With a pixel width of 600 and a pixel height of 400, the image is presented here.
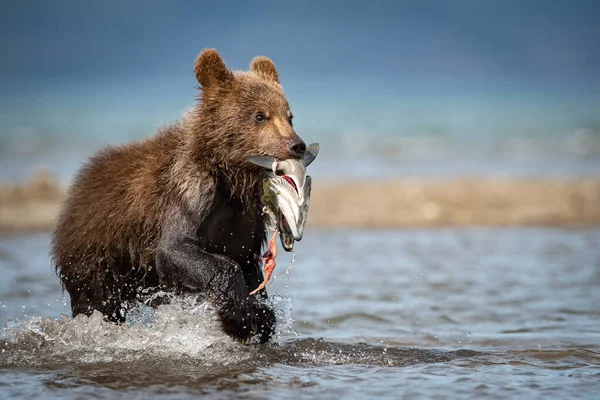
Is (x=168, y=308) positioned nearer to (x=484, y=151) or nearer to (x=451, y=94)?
(x=484, y=151)

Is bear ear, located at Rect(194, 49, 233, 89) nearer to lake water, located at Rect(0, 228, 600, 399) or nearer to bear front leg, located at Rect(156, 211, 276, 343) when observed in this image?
bear front leg, located at Rect(156, 211, 276, 343)

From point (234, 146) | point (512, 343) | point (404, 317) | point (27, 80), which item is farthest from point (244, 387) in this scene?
point (27, 80)

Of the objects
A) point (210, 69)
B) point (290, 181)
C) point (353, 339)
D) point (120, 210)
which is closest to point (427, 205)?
point (353, 339)

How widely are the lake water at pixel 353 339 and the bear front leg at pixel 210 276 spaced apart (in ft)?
1.07

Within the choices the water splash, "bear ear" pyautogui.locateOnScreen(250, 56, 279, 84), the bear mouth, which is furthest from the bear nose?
the water splash

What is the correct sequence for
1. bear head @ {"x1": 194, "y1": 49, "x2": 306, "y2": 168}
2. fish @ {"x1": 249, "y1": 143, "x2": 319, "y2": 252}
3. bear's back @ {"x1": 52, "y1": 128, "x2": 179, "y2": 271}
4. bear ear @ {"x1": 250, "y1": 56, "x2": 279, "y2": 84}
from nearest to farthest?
fish @ {"x1": 249, "y1": 143, "x2": 319, "y2": 252} → bear head @ {"x1": 194, "y1": 49, "x2": 306, "y2": 168} → bear's back @ {"x1": 52, "y1": 128, "x2": 179, "y2": 271} → bear ear @ {"x1": 250, "y1": 56, "x2": 279, "y2": 84}

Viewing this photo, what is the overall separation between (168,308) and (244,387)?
4.45 feet

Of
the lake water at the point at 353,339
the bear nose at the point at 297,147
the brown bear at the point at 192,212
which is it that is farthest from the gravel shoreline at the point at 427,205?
the bear nose at the point at 297,147

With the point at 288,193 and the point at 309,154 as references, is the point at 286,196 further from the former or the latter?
the point at 309,154

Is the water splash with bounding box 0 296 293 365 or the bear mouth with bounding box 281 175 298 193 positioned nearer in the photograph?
the bear mouth with bounding box 281 175 298 193

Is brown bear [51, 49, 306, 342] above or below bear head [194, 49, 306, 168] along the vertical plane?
below

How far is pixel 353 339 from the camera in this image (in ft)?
26.5

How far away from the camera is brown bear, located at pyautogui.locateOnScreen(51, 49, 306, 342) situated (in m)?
6.58

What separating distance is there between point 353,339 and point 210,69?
2.76m
